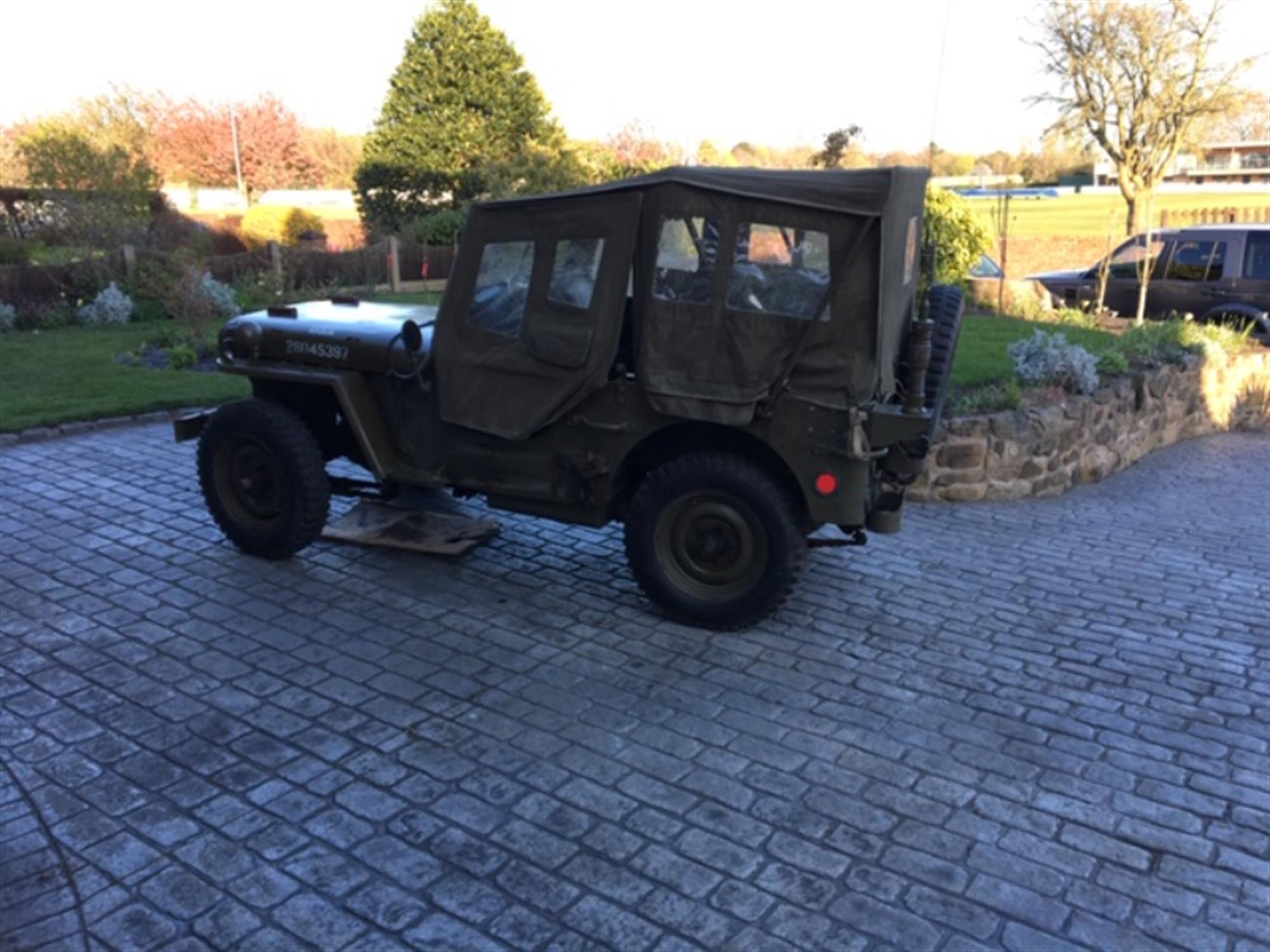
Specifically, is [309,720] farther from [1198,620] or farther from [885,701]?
[1198,620]

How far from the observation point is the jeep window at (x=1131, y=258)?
15625mm

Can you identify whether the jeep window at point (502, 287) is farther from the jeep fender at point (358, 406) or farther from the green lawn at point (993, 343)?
the green lawn at point (993, 343)

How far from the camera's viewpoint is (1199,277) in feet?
50.1

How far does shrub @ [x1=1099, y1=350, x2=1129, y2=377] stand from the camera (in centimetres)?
1009

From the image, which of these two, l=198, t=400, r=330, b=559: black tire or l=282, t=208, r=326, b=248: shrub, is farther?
l=282, t=208, r=326, b=248: shrub

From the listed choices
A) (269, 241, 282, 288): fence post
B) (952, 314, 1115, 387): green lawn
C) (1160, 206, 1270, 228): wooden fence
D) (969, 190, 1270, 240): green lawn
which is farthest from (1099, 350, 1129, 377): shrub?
(1160, 206, 1270, 228): wooden fence

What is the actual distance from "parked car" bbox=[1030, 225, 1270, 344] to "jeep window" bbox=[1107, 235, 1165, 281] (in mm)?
10

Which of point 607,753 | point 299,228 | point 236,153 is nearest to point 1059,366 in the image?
point 607,753

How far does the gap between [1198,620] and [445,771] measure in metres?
4.32

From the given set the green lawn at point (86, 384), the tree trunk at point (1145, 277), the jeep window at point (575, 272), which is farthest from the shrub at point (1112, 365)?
the green lawn at point (86, 384)

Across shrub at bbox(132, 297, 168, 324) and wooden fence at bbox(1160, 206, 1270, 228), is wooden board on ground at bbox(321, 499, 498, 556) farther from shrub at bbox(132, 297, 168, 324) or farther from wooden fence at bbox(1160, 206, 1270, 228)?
wooden fence at bbox(1160, 206, 1270, 228)

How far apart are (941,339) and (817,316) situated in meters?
1.38

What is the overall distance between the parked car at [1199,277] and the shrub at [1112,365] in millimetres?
5059

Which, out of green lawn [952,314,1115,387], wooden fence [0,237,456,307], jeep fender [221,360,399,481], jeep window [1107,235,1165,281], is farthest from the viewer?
jeep window [1107,235,1165,281]
